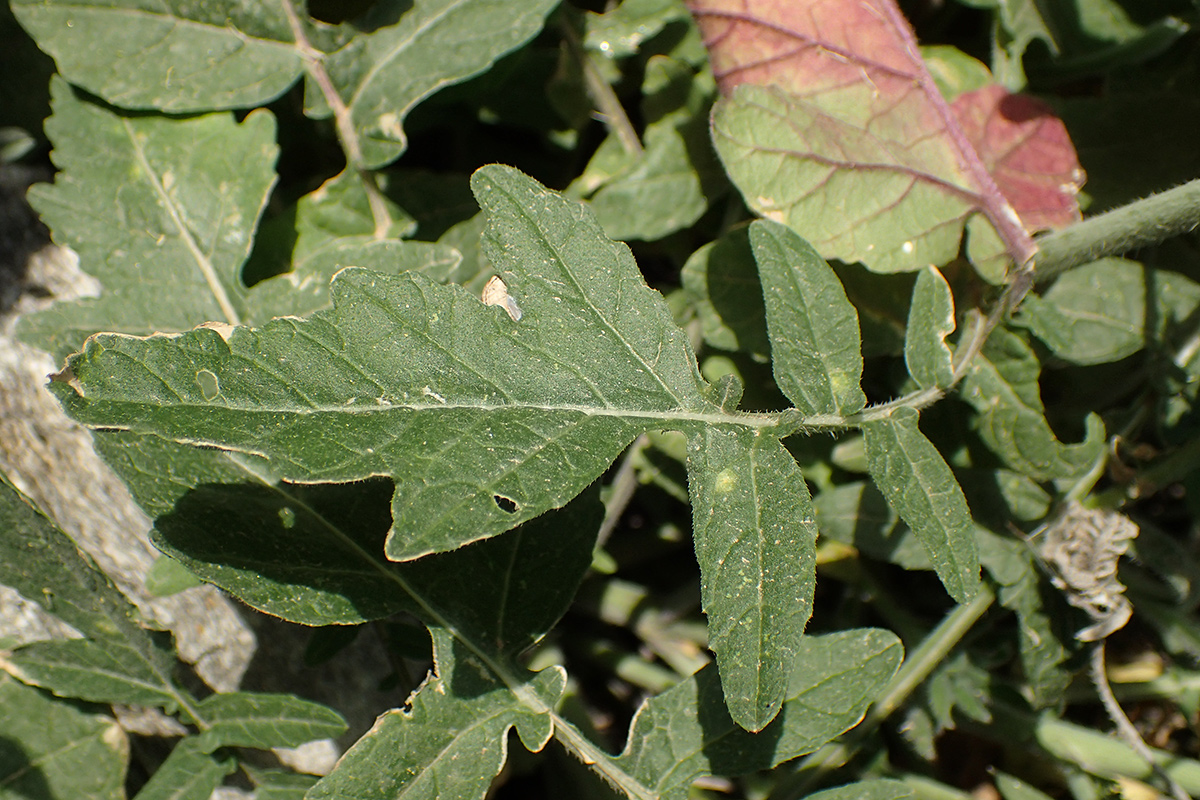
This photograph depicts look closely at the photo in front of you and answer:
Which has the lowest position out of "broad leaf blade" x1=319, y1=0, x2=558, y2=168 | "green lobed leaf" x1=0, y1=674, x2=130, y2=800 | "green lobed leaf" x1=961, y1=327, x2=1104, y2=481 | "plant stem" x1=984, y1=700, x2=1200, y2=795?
"plant stem" x1=984, y1=700, x2=1200, y2=795

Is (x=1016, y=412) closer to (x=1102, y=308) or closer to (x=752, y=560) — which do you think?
(x=1102, y=308)

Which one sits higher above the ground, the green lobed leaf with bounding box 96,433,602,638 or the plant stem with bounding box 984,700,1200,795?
the green lobed leaf with bounding box 96,433,602,638

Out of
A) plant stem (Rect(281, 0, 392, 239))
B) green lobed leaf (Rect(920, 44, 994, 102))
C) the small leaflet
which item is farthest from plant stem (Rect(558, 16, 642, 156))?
the small leaflet

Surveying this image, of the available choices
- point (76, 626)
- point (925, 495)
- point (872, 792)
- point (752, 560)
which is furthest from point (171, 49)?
point (872, 792)

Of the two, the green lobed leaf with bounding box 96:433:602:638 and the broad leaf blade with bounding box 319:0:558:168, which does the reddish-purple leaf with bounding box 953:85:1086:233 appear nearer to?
the broad leaf blade with bounding box 319:0:558:168

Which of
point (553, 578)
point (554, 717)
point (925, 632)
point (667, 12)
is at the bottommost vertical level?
point (925, 632)

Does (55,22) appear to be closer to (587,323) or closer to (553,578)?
(587,323)

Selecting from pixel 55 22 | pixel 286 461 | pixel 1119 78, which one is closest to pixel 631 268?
pixel 286 461
